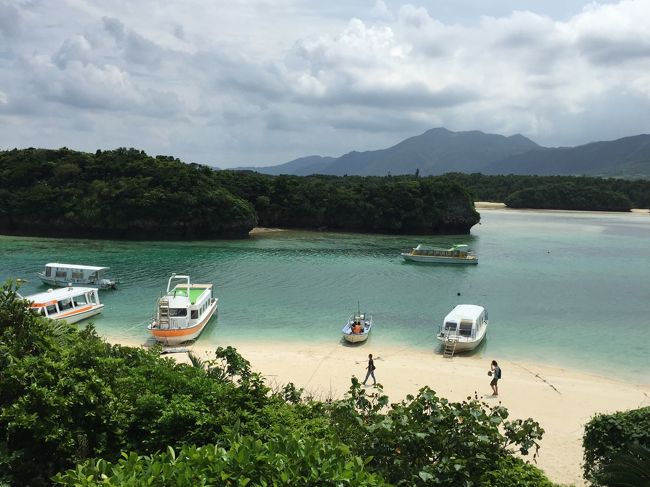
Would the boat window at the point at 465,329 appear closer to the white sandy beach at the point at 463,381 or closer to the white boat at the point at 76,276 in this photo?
the white sandy beach at the point at 463,381

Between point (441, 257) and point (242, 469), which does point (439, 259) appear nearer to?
point (441, 257)

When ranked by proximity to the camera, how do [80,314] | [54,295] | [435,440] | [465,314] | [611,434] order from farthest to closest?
[54,295]
[80,314]
[465,314]
[611,434]
[435,440]

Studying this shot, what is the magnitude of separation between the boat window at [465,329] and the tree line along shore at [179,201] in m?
52.3

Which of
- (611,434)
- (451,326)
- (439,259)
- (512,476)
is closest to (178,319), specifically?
(451,326)

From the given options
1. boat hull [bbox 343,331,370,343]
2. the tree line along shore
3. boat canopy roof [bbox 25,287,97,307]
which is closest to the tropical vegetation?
boat hull [bbox 343,331,370,343]

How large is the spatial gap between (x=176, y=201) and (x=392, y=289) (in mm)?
41415

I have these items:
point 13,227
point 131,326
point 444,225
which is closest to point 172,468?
point 131,326

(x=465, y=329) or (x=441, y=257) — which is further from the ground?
(x=465, y=329)

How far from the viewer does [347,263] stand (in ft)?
181

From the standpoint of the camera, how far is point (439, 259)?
57344mm

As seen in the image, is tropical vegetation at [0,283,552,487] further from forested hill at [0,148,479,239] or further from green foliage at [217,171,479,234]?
green foliage at [217,171,479,234]

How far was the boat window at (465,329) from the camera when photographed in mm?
27641

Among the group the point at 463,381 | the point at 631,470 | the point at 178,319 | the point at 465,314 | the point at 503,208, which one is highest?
the point at 631,470

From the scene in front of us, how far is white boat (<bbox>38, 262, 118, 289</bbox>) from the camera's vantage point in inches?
1586
